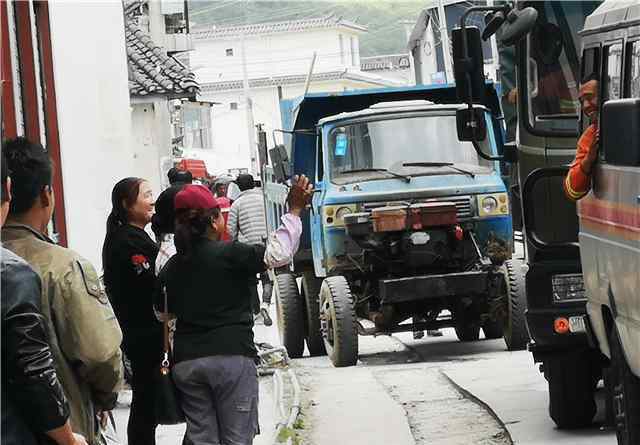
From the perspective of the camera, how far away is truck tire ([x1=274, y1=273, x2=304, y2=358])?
15758 millimetres

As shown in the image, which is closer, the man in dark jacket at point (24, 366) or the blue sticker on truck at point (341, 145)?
the man in dark jacket at point (24, 366)

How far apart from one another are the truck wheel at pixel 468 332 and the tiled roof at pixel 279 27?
220 ft

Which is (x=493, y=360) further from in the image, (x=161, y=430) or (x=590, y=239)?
(x=590, y=239)

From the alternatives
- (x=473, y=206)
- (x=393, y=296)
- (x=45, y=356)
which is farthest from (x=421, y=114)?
(x=45, y=356)

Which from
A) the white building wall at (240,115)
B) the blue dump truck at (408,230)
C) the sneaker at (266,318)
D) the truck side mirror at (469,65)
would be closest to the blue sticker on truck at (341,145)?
the blue dump truck at (408,230)

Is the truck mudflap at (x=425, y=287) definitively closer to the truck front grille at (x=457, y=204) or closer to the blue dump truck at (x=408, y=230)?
the blue dump truck at (x=408, y=230)

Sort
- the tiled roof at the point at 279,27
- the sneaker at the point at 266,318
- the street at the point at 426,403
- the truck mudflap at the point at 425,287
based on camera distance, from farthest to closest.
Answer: the tiled roof at the point at 279,27
the sneaker at the point at 266,318
the truck mudflap at the point at 425,287
the street at the point at 426,403

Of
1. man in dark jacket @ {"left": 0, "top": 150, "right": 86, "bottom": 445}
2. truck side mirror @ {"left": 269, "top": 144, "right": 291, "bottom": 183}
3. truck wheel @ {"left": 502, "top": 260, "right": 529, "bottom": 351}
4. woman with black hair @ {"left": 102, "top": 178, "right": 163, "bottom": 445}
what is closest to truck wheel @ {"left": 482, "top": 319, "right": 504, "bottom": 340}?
truck wheel @ {"left": 502, "top": 260, "right": 529, "bottom": 351}

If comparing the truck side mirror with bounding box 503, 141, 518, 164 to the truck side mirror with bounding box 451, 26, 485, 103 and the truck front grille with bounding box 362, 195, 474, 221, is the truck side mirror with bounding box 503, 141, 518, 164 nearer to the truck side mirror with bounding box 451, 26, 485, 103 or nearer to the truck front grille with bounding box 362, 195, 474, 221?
the truck side mirror with bounding box 451, 26, 485, 103

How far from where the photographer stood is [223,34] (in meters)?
86.4

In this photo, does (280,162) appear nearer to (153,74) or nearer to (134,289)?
(134,289)

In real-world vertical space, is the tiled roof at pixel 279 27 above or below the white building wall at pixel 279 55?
above

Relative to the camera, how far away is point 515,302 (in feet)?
45.9

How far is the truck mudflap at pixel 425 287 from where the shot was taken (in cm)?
1388
